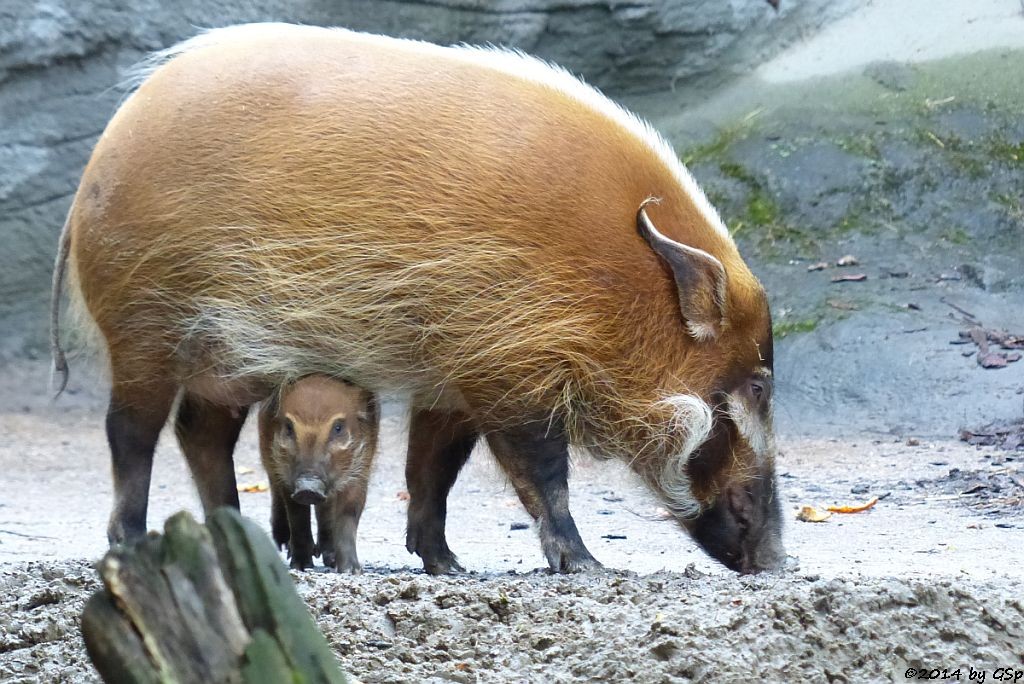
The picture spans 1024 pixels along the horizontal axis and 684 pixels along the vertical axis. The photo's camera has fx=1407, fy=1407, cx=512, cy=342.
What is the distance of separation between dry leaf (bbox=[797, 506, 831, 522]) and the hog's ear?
206cm

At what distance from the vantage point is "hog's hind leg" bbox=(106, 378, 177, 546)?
14.4 ft

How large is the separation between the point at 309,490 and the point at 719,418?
4.20 feet

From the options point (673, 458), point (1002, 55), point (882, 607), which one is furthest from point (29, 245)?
point (882, 607)

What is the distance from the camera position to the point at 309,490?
4.25 meters

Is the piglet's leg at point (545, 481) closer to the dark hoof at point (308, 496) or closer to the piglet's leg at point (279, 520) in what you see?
the dark hoof at point (308, 496)

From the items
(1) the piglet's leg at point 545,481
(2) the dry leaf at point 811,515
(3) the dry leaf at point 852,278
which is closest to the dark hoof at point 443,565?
(1) the piglet's leg at point 545,481

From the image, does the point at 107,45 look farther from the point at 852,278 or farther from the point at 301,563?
the point at 301,563

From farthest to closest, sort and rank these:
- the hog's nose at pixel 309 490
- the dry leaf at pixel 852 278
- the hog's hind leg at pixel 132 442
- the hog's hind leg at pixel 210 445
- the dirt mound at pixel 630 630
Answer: the dry leaf at pixel 852 278 < the hog's hind leg at pixel 210 445 < the hog's hind leg at pixel 132 442 < the hog's nose at pixel 309 490 < the dirt mound at pixel 630 630

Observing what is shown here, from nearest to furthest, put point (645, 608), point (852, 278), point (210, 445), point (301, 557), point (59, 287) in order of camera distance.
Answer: point (645, 608) → point (301, 557) → point (210, 445) → point (59, 287) → point (852, 278)

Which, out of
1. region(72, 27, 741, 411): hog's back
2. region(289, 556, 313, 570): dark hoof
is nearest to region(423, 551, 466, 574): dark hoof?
region(289, 556, 313, 570): dark hoof

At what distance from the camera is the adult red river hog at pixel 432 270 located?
4148mm

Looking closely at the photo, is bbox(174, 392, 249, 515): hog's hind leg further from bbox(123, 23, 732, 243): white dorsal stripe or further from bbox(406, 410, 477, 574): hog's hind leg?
bbox(123, 23, 732, 243): white dorsal stripe

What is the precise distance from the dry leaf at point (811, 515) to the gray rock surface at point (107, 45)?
4.55 meters

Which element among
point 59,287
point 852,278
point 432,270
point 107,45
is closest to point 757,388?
point 432,270
